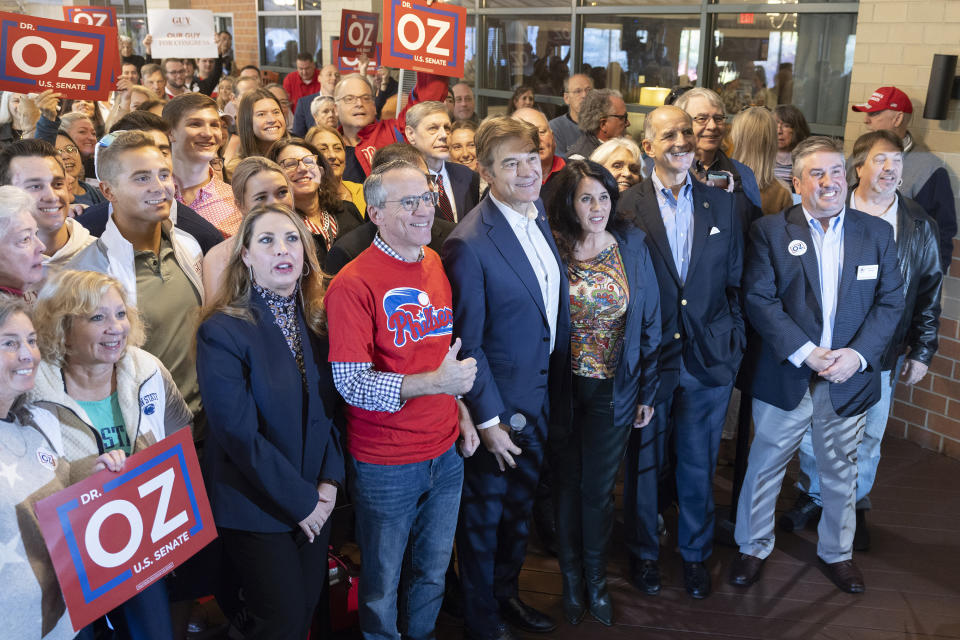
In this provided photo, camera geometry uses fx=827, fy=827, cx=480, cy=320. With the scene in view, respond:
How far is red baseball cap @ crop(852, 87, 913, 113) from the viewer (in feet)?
14.4

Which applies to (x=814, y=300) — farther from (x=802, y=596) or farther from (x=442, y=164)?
(x=442, y=164)

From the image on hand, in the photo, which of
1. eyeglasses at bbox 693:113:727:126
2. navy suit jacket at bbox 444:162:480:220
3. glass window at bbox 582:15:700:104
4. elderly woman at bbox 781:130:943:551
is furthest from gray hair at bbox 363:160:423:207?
glass window at bbox 582:15:700:104

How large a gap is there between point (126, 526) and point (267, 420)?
1.46 feet

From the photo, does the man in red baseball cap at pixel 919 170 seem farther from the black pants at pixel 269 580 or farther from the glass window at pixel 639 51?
the black pants at pixel 269 580

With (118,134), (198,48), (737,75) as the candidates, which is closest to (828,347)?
(118,134)

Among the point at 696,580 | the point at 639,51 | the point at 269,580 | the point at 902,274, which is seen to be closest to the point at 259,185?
the point at 269,580

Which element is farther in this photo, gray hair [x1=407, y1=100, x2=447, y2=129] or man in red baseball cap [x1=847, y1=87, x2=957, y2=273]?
man in red baseball cap [x1=847, y1=87, x2=957, y2=273]

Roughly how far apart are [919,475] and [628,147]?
239cm

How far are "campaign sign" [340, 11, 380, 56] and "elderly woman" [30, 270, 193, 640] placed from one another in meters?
5.70

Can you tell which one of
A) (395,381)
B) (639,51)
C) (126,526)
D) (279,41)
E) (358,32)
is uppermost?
(279,41)

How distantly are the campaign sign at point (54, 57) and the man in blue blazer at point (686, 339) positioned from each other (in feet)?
10.5

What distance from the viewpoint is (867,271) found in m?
3.16

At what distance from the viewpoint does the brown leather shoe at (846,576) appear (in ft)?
10.8

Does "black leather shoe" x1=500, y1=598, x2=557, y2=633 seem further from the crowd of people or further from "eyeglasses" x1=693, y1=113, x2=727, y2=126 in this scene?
"eyeglasses" x1=693, y1=113, x2=727, y2=126
